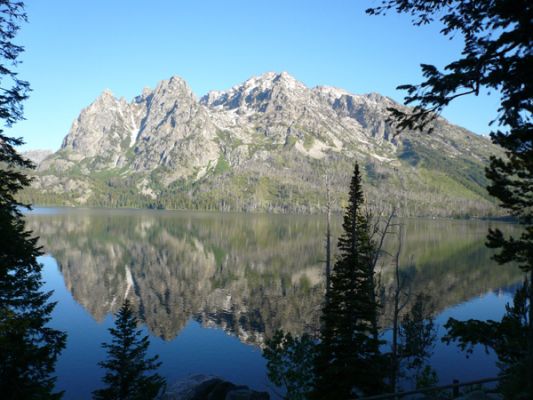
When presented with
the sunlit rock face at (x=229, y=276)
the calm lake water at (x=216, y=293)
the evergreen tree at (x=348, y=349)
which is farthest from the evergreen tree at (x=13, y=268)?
the sunlit rock face at (x=229, y=276)

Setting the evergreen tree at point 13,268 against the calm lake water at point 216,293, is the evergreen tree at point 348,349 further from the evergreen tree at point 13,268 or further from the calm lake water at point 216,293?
the calm lake water at point 216,293

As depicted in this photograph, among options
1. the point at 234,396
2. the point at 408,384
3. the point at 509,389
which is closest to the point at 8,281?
the point at 234,396

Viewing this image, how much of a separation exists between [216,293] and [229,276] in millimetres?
18542

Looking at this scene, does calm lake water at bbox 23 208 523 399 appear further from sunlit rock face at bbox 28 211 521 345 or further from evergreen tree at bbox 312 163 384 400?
evergreen tree at bbox 312 163 384 400

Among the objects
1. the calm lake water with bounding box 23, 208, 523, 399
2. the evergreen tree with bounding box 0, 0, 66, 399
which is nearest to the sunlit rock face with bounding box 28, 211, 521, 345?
the calm lake water with bounding box 23, 208, 523, 399

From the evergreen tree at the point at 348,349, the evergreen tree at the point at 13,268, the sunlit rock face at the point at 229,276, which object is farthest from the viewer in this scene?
the sunlit rock face at the point at 229,276

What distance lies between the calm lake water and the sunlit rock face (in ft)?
1.03

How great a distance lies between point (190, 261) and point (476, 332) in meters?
114

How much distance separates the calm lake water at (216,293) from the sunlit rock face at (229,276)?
1.03 ft

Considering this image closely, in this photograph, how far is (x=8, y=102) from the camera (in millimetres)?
15906

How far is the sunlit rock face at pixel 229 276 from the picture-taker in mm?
72250

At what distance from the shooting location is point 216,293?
90.3m

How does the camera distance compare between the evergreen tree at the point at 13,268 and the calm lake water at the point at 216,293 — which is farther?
the calm lake water at the point at 216,293

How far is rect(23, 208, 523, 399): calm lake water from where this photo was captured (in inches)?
2036
